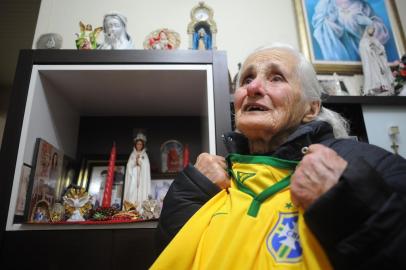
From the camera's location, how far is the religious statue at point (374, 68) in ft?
4.45

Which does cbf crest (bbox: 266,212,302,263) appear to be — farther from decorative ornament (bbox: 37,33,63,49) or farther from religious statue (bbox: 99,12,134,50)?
decorative ornament (bbox: 37,33,63,49)

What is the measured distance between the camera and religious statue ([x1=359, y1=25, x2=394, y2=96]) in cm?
136

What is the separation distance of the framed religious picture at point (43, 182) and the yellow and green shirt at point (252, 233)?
1.97 ft

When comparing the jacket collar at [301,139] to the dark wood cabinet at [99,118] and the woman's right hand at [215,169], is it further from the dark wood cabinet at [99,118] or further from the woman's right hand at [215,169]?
the dark wood cabinet at [99,118]

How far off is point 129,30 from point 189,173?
1.14 metres

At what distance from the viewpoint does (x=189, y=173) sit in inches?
Answer: 26.3

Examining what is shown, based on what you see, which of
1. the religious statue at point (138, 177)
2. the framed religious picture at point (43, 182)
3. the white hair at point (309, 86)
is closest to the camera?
the white hair at point (309, 86)

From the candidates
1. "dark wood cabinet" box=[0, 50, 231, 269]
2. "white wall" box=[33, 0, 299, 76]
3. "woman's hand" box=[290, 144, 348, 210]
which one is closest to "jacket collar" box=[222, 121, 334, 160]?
"woman's hand" box=[290, 144, 348, 210]

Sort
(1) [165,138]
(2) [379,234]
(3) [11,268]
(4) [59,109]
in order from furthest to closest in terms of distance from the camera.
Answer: (1) [165,138] < (4) [59,109] < (3) [11,268] < (2) [379,234]

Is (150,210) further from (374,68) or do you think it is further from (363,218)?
(374,68)

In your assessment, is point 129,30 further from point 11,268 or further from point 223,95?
point 11,268

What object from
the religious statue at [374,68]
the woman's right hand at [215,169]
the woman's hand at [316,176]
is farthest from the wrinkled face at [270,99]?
the religious statue at [374,68]

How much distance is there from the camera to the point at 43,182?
0.98 metres

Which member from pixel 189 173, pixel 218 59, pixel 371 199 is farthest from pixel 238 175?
pixel 218 59
